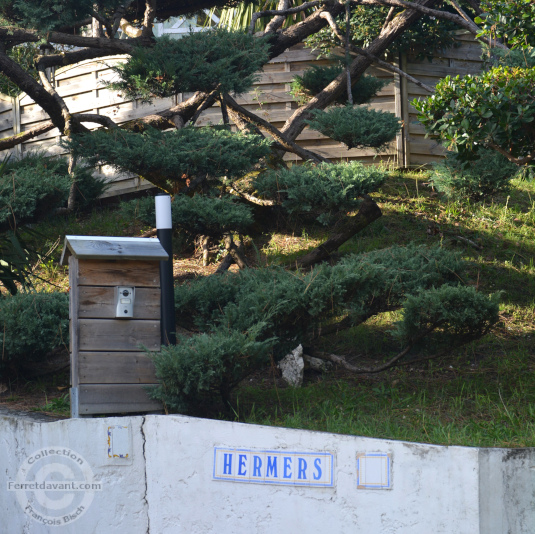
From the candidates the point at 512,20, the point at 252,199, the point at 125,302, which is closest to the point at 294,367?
the point at 125,302

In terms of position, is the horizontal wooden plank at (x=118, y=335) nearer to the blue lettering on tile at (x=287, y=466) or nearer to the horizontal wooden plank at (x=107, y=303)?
the horizontal wooden plank at (x=107, y=303)

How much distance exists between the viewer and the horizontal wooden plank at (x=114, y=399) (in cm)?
349

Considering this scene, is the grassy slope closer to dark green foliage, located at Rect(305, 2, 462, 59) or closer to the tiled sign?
the tiled sign

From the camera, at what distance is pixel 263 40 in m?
6.00

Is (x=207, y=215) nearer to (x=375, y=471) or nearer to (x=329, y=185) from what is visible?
(x=329, y=185)

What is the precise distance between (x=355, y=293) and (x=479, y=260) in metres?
2.83

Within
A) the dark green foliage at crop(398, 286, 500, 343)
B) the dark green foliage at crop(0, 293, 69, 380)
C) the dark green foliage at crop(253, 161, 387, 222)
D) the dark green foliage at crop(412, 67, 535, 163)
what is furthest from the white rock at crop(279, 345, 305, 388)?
the dark green foliage at crop(412, 67, 535, 163)

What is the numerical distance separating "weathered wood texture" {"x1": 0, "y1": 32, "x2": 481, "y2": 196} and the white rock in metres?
4.61

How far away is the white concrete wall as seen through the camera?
317cm

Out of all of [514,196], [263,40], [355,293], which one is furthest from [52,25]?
[514,196]

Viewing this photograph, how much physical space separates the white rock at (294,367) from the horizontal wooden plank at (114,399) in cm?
129

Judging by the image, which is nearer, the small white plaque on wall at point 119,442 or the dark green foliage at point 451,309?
the small white plaque on wall at point 119,442

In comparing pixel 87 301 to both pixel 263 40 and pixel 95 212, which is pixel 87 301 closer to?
pixel 263 40

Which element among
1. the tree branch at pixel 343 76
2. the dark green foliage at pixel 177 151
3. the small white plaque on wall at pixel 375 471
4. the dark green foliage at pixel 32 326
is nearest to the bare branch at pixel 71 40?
the dark green foliage at pixel 177 151
